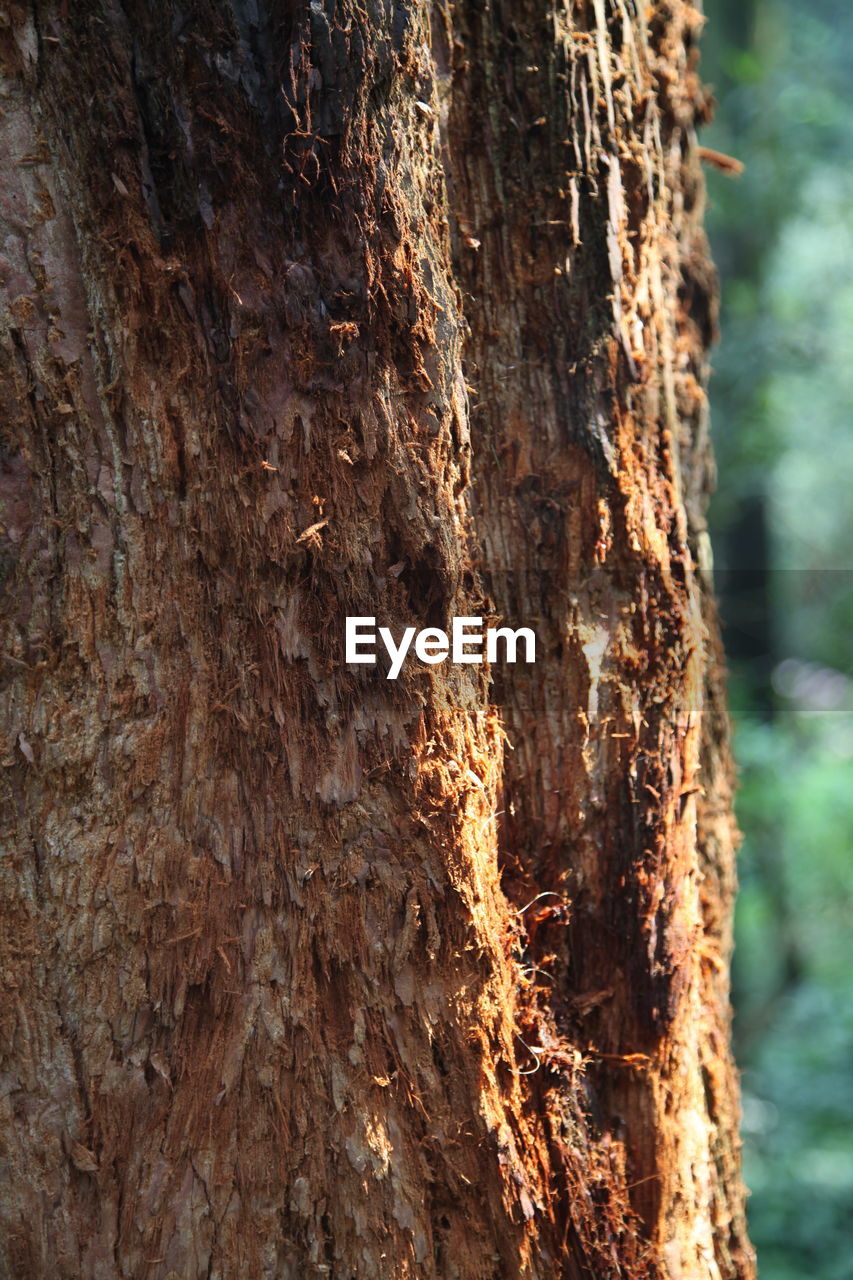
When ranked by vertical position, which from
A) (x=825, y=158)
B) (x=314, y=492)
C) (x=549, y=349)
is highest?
(x=825, y=158)

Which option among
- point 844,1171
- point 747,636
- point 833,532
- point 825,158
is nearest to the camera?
point 844,1171

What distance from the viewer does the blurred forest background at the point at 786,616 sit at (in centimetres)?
405

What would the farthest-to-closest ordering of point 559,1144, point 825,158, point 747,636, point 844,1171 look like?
point 747,636
point 825,158
point 844,1171
point 559,1144

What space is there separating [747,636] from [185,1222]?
4.95 m

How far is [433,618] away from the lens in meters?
1.33

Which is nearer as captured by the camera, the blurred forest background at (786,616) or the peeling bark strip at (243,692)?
the peeling bark strip at (243,692)

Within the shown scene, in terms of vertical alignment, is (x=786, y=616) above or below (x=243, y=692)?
above

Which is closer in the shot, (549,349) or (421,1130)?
(421,1130)

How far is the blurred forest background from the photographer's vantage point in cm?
405

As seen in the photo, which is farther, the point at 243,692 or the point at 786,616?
the point at 786,616

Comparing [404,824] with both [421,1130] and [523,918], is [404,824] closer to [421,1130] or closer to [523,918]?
[523,918]

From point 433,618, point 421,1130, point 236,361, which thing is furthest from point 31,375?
point 421,1130

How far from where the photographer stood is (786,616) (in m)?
6.37

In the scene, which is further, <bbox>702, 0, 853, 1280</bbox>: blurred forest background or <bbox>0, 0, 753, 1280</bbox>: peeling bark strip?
<bbox>702, 0, 853, 1280</bbox>: blurred forest background
